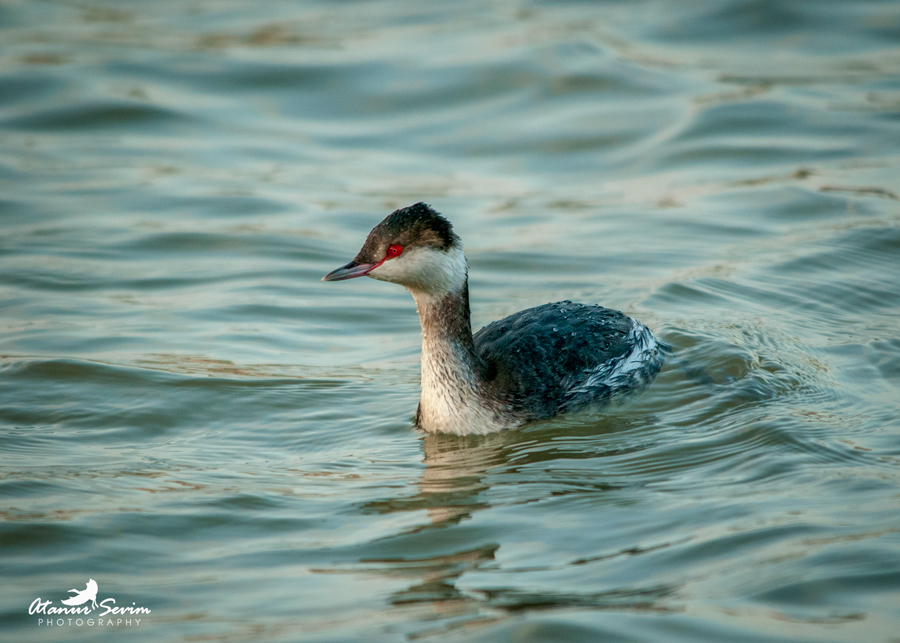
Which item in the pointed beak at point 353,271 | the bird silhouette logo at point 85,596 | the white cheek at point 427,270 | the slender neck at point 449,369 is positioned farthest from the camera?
the slender neck at point 449,369

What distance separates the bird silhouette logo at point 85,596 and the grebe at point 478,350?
7.19 ft

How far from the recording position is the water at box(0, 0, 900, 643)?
500 cm

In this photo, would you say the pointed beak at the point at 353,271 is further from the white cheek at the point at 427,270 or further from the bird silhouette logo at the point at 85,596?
the bird silhouette logo at the point at 85,596

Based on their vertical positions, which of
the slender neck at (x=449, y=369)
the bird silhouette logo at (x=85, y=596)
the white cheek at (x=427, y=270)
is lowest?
the bird silhouette logo at (x=85, y=596)

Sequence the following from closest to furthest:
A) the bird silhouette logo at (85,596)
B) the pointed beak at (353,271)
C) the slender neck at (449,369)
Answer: the bird silhouette logo at (85,596)
the pointed beak at (353,271)
the slender neck at (449,369)

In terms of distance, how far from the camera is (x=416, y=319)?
9.33 meters

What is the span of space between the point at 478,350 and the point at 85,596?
3.21 m

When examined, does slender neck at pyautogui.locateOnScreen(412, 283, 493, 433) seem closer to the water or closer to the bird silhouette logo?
the water

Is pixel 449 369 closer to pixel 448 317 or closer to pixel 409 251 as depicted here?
pixel 448 317

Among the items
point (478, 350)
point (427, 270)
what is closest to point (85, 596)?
point (427, 270)

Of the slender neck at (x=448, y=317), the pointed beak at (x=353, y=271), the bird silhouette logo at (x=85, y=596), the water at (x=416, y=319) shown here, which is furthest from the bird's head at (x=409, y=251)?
the bird silhouette logo at (x=85, y=596)

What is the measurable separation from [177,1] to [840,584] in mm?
15994

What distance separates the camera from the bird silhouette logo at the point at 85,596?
494cm

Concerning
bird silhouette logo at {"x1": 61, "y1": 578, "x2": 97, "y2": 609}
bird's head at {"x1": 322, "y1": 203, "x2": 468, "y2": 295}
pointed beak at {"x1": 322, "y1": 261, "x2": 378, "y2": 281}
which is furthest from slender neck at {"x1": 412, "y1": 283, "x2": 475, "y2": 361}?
bird silhouette logo at {"x1": 61, "y1": 578, "x2": 97, "y2": 609}
